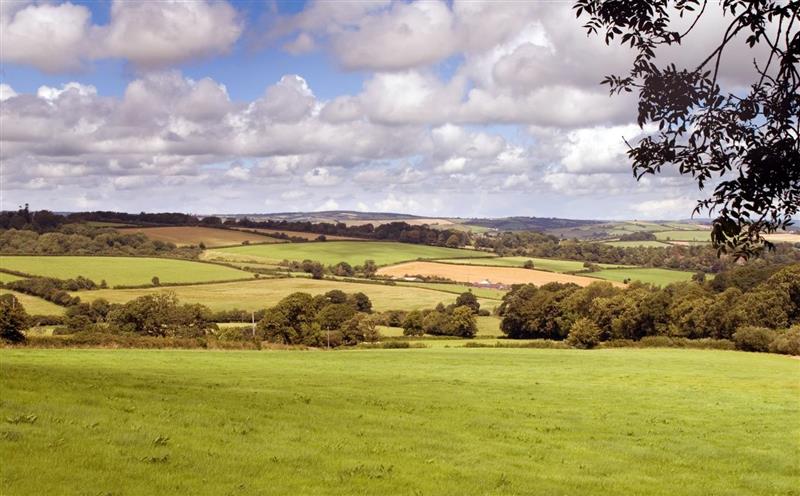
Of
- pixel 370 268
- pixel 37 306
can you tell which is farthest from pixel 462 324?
pixel 37 306

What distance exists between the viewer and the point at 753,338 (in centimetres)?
8769

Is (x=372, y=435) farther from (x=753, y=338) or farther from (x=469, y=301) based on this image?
(x=469, y=301)

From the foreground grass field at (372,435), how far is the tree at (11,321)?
13660 mm

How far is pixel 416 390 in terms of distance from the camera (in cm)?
4131

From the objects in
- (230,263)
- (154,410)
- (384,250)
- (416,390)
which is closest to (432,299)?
(230,263)

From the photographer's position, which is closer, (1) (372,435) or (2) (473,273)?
(1) (372,435)

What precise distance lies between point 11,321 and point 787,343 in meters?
85.7

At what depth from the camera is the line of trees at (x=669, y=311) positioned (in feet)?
318

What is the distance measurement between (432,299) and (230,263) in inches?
2249

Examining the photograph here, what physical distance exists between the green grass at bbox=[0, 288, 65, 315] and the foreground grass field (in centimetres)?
6587

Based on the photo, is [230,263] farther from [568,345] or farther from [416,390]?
[416,390]

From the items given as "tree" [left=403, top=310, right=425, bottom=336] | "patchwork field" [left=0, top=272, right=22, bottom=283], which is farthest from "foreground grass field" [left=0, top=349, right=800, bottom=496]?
"patchwork field" [left=0, top=272, right=22, bottom=283]

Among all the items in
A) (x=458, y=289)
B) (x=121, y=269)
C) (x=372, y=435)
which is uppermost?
(x=372, y=435)

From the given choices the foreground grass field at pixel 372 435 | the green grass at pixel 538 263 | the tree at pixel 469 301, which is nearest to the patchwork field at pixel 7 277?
the tree at pixel 469 301
